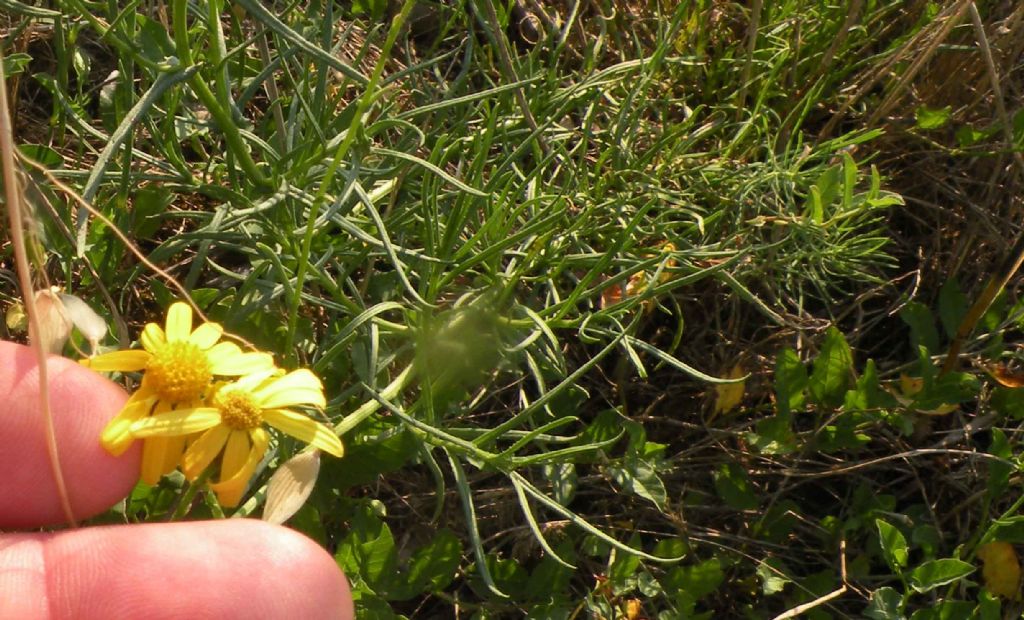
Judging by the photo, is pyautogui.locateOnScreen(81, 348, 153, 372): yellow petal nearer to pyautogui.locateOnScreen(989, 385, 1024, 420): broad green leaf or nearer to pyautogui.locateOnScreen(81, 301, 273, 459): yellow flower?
pyautogui.locateOnScreen(81, 301, 273, 459): yellow flower

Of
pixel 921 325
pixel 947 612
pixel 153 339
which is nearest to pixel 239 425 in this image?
pixel 153 339

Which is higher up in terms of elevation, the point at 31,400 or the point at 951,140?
the point at 31,400

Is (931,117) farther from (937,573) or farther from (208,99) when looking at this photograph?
(208,99)

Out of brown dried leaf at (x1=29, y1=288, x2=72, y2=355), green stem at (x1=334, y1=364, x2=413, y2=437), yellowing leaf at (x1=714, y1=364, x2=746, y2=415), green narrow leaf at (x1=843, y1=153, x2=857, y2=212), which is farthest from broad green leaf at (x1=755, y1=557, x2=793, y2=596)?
brown dried leaf at (x1=29, y1=288, x2=72, y2=355)

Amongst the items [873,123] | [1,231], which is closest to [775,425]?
[873,123]

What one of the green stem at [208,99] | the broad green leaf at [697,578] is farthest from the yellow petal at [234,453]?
the broad green leaf at [697,578]

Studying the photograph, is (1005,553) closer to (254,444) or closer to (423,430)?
(423,430)
